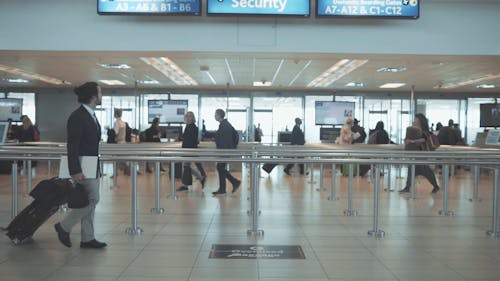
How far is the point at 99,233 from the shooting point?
6012 mm

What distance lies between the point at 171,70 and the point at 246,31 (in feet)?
27.8

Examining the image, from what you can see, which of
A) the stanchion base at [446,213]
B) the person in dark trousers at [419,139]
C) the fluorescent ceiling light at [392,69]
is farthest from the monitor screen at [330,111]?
the stanchion base at [446,213]

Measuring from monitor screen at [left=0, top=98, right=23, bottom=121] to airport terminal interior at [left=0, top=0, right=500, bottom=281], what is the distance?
434cm

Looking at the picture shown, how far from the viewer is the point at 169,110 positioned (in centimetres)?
2031

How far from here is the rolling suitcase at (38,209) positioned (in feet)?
17.2

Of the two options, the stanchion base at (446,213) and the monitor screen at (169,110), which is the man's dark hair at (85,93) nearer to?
the stanchion base at (446,213)

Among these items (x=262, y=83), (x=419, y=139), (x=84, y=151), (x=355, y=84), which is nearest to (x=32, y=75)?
(x=262, y=83)

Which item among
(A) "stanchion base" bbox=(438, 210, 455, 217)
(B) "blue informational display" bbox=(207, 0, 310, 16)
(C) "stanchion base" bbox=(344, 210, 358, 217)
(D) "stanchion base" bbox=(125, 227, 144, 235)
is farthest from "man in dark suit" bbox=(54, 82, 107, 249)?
(A) "stanchion base" bbox=(438, 210, 455, 217)

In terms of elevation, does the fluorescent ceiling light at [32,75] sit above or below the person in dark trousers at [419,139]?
above

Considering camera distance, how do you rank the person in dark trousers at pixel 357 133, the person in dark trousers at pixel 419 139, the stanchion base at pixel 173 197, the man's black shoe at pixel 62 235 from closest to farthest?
1. the man's black shoe at pixel 62 235
2. the stanchion base at pixel 173 197
3. the person in dark trousers at pixel 419 139
4. the person in dark trousers at pixel 357 133

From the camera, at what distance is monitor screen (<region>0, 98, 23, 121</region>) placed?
70.4 ft

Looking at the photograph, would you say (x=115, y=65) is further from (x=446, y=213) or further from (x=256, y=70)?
(x=446, y=213)

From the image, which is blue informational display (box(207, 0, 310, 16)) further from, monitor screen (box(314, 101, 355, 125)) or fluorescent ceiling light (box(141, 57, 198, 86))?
monitor screen (box(314, 101, 355, 125))

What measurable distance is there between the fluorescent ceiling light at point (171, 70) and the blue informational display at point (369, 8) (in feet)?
20.6
